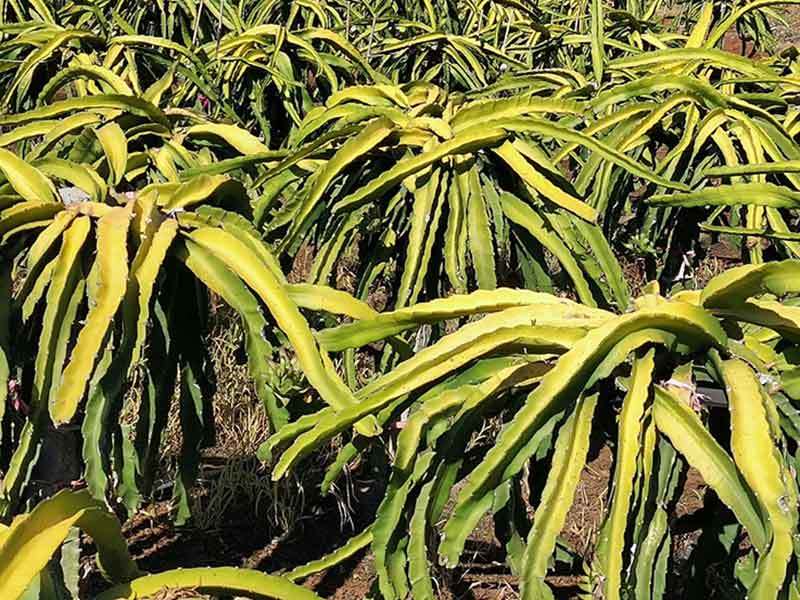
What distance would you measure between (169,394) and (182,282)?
0.59ft

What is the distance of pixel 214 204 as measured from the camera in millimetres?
1664

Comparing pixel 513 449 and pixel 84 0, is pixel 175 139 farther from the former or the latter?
pixel 84 0

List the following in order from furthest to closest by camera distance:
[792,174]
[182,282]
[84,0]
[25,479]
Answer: [84,0] < [792,174] < [182,282] < [25,479]

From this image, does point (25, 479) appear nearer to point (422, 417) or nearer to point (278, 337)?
point (278, 337)

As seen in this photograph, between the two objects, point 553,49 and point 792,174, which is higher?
point 553,49

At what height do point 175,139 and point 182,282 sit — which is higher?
point 175,139

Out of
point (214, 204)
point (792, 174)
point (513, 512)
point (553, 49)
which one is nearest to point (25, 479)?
point (214, 204)

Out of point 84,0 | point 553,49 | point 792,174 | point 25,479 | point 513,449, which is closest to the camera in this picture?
point 513,449

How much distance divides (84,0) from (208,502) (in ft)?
6.69

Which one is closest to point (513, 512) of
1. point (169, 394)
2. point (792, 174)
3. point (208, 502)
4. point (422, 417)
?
point (422, 417)

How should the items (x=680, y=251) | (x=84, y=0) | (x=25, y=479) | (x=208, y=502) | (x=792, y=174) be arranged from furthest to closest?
1. (x=84, y=0)
2. (x=208, y=502)
3. (x=680, y=251)
4. (x=792, y=174)
5. (x=25, y=479)

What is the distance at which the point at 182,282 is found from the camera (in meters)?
1.61

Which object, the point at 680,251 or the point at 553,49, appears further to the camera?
the point at 553,49

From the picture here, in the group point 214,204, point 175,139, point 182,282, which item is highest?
point 175,139
